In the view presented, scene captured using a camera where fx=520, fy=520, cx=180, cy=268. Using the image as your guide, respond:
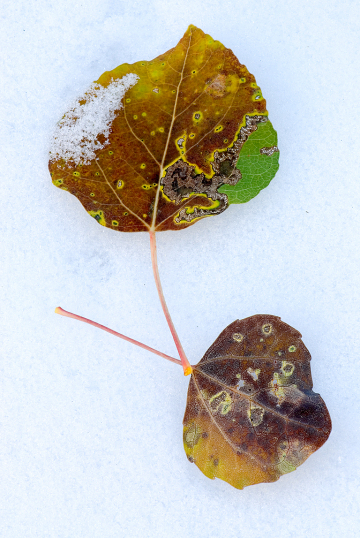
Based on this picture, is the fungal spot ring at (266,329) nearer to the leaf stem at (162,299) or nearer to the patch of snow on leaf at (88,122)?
the leaf stem at (162,299)

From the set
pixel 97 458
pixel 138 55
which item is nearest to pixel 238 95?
pixel 138 55

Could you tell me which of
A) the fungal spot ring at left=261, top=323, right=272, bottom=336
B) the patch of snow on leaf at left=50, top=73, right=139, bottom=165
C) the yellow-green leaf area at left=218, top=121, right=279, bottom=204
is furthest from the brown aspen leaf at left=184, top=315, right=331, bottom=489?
the patch of snow on leaf at left=50, top=73, right=139, bottom=165

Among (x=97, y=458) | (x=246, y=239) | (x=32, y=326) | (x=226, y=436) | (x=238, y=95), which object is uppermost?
(x=238, y=95)

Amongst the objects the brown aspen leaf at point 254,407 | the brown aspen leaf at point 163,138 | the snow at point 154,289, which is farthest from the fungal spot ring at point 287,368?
the brown aspen leaf at point 163,138

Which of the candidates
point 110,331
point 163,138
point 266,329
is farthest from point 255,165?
point 110,331

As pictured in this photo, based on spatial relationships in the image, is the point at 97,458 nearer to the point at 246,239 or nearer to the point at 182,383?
the point at 182,383

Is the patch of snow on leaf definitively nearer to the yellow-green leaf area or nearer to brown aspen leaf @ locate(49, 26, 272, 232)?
brown aspen leaf @ locate(49, 26, 272, 232)
